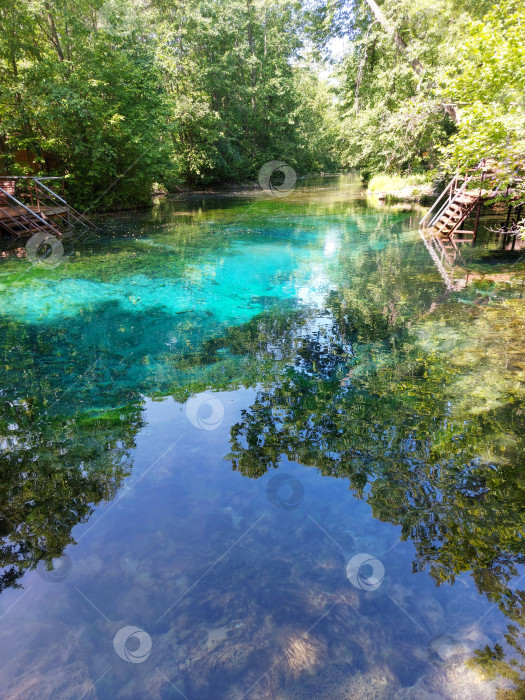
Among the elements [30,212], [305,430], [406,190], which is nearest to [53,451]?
[305,430]

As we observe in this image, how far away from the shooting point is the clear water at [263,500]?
2893 millimetres

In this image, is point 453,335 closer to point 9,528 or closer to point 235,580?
point 235,580

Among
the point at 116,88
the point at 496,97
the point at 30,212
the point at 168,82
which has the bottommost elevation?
the point at 30,212

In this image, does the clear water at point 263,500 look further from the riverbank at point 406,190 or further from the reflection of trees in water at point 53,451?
the riverbank at point 406,190

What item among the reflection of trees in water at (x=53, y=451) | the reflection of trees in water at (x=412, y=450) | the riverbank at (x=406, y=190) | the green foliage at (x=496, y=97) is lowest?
the reflection of trees in water at (x=412, y=450)

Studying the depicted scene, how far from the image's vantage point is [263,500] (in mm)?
4266

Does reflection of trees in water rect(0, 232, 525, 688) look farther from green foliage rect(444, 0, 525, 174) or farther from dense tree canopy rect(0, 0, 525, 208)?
dense tree canopy rect(0, 0, 525, 208)

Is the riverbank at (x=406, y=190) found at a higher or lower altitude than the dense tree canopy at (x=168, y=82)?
lower

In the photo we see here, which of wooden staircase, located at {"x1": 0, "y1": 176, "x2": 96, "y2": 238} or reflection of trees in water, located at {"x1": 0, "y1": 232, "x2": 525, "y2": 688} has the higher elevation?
wooden staircase, located at {"x1": 0, "y1": 176, "x2": 96, "y2": 238}

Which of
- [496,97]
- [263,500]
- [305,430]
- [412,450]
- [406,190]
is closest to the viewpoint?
[263,500]

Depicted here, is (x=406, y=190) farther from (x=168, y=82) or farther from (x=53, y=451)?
(x=53, y=451)

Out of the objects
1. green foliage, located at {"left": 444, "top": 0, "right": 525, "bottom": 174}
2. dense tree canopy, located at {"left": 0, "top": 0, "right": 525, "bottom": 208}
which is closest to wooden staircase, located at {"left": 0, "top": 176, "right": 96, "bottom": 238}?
dense tree canopy, located at {"left": 0, "top": 0, "right": 525, "bottom": 208}

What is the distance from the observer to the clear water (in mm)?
2893

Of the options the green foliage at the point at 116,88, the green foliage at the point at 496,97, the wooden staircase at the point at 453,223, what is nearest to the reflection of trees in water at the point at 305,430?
the green foliage at the point at 496,97
